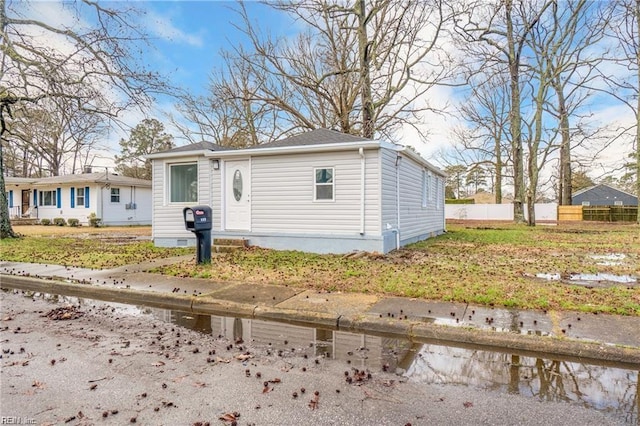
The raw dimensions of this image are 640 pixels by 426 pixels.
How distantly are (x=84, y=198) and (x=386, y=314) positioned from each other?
81.4ft

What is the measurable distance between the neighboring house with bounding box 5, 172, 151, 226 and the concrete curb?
63.8ft

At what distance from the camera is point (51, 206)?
83.0ft

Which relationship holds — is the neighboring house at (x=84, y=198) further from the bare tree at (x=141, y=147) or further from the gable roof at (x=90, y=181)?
the bare tree at (x=141, y=147)

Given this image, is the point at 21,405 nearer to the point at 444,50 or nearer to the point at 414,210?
the point at 414,210

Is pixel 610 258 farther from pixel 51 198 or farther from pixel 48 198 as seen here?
pixel 48 198

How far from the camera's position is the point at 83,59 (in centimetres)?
1188

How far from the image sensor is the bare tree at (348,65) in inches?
671

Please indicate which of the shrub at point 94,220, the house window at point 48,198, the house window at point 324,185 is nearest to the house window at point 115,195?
the shrub at point 94,220

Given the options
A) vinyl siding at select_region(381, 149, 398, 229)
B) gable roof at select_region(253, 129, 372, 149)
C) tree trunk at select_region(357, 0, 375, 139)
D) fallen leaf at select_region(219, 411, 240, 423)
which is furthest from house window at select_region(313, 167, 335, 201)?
tree trunk at select_region(357, 0, 375, 139)

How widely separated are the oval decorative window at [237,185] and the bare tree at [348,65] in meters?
8.81

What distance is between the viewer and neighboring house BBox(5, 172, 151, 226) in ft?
76.5

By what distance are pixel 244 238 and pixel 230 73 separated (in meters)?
15.5

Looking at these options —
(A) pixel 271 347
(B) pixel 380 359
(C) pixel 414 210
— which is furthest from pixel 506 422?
(C) pixel 414 210

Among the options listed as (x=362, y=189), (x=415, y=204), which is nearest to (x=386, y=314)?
(x=362, y=189)
